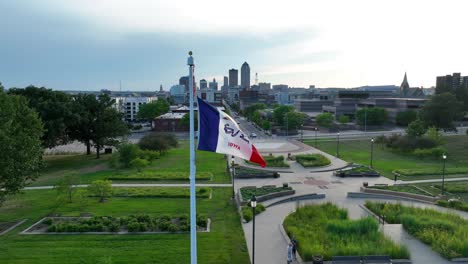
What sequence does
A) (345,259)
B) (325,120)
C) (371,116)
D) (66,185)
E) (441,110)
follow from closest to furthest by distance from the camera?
(345,259)
(66,185)
(441,110)
(325,120)
(371,116)

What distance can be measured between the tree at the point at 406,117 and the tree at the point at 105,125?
7017cm

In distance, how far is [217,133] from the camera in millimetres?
10711

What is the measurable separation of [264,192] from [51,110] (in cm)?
2791

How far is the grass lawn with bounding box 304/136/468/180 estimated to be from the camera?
40.0 metres

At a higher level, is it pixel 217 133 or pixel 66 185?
pixel 217 133

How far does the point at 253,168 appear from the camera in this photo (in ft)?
137

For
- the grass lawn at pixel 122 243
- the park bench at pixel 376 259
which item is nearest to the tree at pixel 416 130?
the grass lawn at pixel 122 243

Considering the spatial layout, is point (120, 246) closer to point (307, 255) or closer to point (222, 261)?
point (222, 261)

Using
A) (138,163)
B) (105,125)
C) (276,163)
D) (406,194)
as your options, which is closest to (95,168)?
(138,163)

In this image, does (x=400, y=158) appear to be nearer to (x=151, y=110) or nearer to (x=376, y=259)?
(x=376, y=259)

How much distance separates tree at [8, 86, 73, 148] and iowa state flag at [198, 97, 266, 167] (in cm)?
3411

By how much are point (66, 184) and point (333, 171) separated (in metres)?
27.2

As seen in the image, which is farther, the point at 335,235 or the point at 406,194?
the point at 406,194

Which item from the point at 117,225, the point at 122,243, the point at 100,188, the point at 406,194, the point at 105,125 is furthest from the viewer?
the point at 105,125
